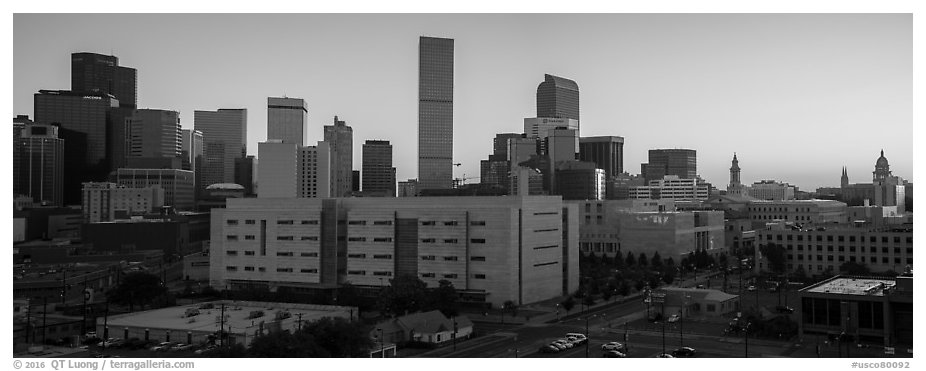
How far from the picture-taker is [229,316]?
39.8 meters

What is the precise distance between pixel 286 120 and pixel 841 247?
12934 centimetres

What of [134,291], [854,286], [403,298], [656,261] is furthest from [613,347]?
[656,261]

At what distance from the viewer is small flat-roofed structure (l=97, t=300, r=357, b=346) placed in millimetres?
35438

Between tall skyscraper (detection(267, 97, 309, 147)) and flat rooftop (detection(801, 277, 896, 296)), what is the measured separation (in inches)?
5386

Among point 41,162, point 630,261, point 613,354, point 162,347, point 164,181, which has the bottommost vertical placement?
point 162,347

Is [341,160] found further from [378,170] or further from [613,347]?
[613,347]

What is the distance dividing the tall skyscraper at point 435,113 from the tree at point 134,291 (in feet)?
447

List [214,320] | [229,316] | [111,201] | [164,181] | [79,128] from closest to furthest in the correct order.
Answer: [214,320] < [229,316] < [111,201] < [164,181] < [79,128]

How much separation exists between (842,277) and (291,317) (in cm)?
2544

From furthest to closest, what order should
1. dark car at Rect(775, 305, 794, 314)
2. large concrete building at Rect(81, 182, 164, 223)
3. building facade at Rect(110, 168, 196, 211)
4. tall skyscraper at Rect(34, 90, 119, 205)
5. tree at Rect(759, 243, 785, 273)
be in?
1. building facade at Rect(110, 168, 196, 211)
2. tall skyscraper at Rect(34, 90, 119, 205)
3. large concrete building at Rect(81, 182, 164, 223)
4. tree at Rect(759, 243, 785, 273)
5. dark car at Rect(775, 305, 794, 314)

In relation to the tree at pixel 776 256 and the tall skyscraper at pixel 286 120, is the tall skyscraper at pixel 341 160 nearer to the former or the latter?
the tall skyscraper at pixel 286 120

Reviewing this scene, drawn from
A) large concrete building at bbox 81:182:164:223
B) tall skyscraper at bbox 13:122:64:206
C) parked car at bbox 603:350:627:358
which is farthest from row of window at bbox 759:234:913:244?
tall skyscraper at bbox 13:122:64:206

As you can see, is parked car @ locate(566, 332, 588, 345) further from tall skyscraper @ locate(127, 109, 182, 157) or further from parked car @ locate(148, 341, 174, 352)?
tall skyscraper @ locate(127, 109, 182, 157)

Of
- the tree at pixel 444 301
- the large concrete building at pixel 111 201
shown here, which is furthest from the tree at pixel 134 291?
the large concrete building at pixel 111 201
